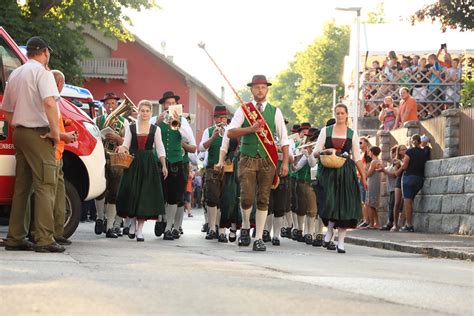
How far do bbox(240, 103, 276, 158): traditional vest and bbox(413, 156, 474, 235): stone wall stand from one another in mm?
7020

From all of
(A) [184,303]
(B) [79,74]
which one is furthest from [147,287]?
(B) [79,74]

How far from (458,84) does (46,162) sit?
18.4 meters

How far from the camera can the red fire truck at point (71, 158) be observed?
43.0 feet

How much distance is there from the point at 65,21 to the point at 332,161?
24920 millimetres

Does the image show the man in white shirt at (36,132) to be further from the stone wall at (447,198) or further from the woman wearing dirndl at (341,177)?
the stone wall at (447,198)

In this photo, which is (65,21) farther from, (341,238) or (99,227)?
(341,238)

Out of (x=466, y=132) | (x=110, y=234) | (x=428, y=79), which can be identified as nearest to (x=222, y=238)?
(x=110, y=234)

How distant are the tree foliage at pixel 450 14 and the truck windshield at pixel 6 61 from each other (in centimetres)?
1702

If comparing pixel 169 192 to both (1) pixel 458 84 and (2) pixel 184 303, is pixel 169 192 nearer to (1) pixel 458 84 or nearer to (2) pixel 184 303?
(2) pixel 184 303

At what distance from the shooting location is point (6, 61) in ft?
44.3

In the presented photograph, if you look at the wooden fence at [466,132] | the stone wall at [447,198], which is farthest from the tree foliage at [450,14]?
the wooden fence at [466,132]

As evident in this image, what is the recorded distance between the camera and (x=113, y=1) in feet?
135

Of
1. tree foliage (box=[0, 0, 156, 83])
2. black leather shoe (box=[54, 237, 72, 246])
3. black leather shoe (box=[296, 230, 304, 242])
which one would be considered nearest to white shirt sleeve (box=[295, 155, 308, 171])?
black leather shoe (box=[296, 230, 304, 242])

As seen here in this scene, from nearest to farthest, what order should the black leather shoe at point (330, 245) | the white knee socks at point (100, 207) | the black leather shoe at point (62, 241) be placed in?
the black leather shoe at point (62, 241)
the black leather shoe at point (330, 245)
the white knee socks at point (100, 207)
